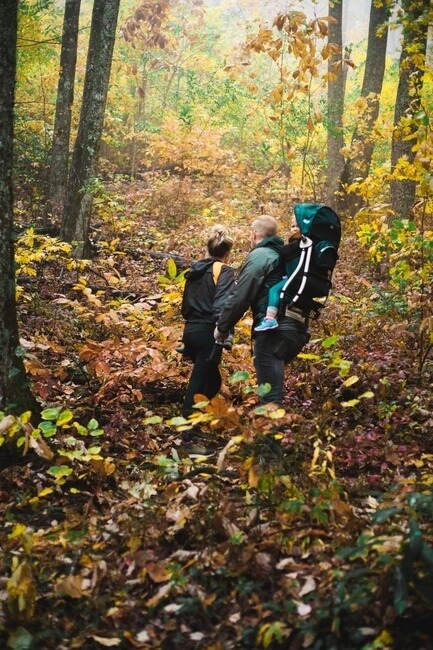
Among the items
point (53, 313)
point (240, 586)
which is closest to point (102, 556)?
point (240, 586)

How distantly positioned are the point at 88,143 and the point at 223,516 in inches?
329

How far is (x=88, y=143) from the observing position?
10438 millimetres

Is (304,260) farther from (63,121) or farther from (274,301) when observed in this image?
(63,121)

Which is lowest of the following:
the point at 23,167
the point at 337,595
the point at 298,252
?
the point at 337,595

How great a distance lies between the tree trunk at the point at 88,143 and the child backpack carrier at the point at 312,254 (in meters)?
6.15

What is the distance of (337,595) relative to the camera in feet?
9.48

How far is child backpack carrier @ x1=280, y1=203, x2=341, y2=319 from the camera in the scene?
4.85 meters

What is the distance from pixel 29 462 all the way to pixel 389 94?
19.2 metres

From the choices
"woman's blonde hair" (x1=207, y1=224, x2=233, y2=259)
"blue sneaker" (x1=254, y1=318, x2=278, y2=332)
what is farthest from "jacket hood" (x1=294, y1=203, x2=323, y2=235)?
"woman's blonde hair" (x1=207, y1=224, x2=233, y2=259)

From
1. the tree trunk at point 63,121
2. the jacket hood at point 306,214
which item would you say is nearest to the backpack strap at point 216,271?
the jacket hood at point 306,214

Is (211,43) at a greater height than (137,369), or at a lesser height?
greater

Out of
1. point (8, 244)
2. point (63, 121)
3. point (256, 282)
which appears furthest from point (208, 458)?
Answer: point (63, 121)

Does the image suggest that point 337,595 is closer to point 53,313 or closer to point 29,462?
point 29,462

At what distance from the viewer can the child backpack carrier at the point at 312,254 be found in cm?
485
